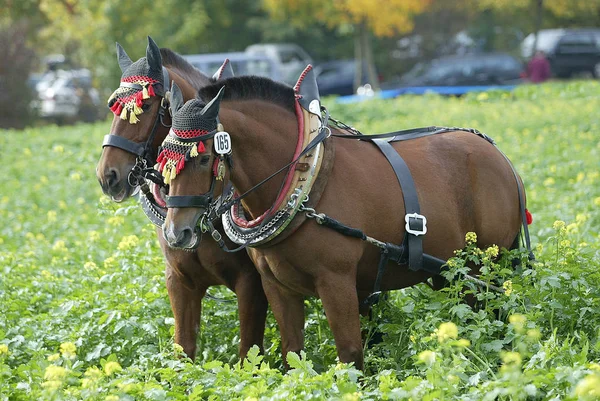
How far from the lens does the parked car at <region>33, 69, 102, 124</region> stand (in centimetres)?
2586

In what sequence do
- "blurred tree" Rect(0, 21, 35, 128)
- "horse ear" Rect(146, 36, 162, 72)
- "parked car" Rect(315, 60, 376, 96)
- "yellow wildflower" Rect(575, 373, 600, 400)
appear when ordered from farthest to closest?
"parked car" Rect(315, 60, 376, 96)
"blurred tree" Rect(0, 21, 35, 128)
"horse ear" Rect(146, 36, 162, 72)
"yellow wildflower" Rect(575, 373, 600, 400)

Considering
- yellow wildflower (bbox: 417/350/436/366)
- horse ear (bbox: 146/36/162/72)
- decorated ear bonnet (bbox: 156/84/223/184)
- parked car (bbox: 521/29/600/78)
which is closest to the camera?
yellow wildflower (bbox: 417/350/436/366)

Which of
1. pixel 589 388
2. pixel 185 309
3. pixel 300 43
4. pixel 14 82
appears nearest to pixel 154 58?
pixel 185 309

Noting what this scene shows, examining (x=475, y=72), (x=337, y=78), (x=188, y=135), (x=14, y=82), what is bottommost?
(x=475, y=72)

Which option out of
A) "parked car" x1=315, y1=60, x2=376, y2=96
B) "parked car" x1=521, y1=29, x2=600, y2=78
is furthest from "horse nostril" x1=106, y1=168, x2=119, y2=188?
"parked car" x1=521, y1=29, x2=600, y2=78

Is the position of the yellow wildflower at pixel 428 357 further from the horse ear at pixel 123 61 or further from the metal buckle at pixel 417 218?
the horse ear at pixel 123 61

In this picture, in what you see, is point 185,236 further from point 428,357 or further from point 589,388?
point 589,388

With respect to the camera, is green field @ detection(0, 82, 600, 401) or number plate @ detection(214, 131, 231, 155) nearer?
green field @ detection(0, 82, 600, 401)

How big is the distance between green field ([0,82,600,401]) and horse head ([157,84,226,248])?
64 cm

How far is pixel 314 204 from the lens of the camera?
4.51 meters

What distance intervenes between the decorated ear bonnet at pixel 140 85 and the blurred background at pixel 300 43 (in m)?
17.1

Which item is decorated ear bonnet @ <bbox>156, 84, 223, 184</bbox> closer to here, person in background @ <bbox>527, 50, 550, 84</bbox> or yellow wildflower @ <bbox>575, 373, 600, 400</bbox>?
yellow wildflower @ <bbox>575, 373, 600, 400</bbox>

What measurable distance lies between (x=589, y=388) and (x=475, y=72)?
24.0 meters

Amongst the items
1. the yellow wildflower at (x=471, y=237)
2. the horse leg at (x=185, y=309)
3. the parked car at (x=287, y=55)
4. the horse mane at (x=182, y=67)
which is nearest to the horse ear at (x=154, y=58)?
the horse mane at (x=182, y=67)
